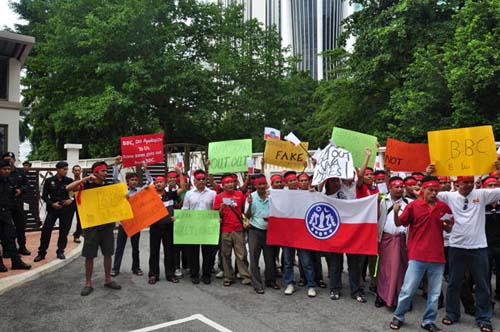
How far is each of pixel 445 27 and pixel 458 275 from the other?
44.8 feet

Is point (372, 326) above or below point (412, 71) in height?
below

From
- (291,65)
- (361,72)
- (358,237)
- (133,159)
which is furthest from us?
(291,65)

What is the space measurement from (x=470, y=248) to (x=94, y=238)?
5005mm

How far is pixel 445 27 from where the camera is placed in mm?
15586

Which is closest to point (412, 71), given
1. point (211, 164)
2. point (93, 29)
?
point (211, 164)

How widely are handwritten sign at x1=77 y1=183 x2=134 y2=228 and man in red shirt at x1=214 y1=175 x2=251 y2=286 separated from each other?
146 centimetres

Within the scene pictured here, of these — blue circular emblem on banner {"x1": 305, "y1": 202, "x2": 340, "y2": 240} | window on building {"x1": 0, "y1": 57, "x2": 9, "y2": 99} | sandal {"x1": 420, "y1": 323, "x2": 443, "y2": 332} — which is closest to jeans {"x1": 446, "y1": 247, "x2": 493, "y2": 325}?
sandal {"x1": 420, "y1": 323, "x2": 443, "y2": 332}

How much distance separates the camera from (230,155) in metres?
7.38

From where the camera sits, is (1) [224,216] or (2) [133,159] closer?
(1) [224,216]

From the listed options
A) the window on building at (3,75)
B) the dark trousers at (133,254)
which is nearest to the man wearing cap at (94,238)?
the dark trousers at (133,254)

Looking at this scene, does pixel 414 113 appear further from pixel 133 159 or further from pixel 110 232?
pixel 110 232

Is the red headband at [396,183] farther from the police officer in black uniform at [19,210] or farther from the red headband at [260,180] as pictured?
the police officer in black uniform at [19,210]

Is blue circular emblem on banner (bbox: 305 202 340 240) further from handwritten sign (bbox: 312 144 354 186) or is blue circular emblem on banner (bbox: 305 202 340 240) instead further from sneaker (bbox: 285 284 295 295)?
sneaker (bbox: 285 284 295 295)

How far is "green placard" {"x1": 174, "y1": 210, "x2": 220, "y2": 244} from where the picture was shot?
6508mm
